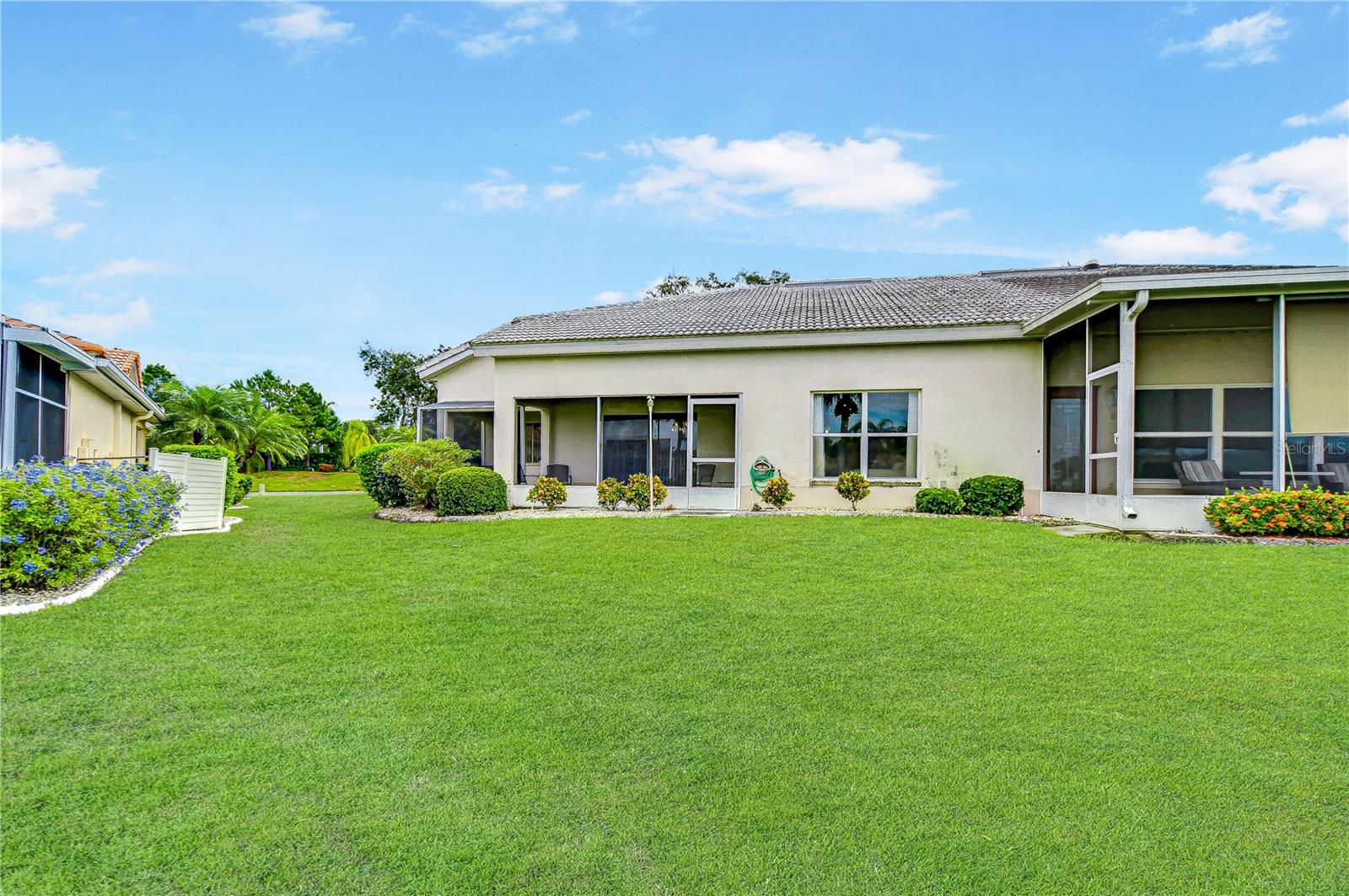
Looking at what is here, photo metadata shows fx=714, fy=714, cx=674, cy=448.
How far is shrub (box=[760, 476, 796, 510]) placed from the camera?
13.6 m

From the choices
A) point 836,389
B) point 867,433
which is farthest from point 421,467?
point 867,433

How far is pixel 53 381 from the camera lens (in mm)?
12438

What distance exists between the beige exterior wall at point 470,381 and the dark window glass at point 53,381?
8034mm

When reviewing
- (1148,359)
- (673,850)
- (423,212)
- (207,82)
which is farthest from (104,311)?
(1148,359)

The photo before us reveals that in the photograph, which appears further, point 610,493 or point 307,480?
point 307,480

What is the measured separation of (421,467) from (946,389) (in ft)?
34.8

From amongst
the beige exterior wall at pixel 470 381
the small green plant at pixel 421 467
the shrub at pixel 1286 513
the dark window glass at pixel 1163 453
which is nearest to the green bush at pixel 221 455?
the small green plant at pixel 421 467

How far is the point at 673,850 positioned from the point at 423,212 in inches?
624

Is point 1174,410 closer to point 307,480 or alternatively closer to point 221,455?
point 221,455

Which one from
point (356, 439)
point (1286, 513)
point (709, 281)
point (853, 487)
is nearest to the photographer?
point (1286, 513)

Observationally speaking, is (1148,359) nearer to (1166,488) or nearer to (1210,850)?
(1166,488)

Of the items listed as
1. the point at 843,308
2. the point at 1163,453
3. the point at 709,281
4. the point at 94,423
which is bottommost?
the point at 1163,453

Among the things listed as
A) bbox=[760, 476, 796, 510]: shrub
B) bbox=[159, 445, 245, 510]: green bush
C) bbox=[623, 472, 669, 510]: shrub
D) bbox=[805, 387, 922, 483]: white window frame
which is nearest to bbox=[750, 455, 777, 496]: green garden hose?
bbox=[760, 476, 796, 510]: shrub

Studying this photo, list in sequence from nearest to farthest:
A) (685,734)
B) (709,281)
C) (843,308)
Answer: (685,734)
(843,308)
(709,281)
